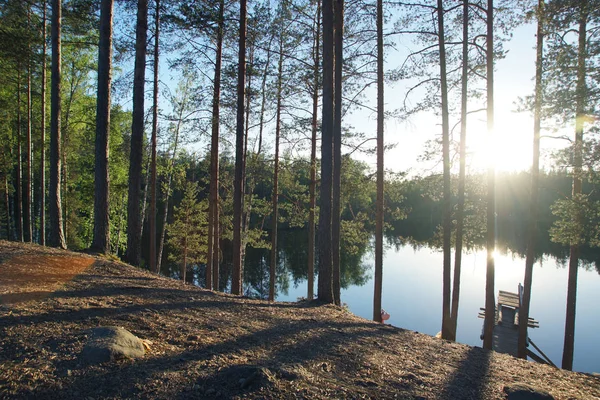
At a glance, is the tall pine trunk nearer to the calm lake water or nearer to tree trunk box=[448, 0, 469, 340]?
tree trunk box=[448, 0, 469, 340]

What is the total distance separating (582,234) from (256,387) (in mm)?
8427

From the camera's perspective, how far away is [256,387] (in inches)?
104

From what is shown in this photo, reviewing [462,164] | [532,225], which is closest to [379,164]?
[462,164]

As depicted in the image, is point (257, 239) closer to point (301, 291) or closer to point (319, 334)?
point (301, 291)

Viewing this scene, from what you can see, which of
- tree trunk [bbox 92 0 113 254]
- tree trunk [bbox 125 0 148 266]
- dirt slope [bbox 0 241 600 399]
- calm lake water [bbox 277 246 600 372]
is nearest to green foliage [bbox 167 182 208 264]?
calm lake water [bbox 277 246 600 372]

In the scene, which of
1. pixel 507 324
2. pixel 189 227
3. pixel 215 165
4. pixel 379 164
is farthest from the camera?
A: pixel 189 227

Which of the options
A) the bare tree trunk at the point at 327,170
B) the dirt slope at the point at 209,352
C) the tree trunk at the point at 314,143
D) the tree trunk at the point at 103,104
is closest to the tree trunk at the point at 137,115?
the tree trunk at the point at 103,104

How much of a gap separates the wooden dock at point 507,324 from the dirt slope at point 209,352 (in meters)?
9.79

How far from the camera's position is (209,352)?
3312mm

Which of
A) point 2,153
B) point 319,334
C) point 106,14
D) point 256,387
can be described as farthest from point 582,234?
point 2,153

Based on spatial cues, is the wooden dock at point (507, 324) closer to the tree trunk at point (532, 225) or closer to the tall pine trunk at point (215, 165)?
the tree trunk at point (532, 225)

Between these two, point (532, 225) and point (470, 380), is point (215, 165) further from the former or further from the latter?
point (532, 225)

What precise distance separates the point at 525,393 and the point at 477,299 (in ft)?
72.0

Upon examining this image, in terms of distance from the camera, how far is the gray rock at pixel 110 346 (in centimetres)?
277
